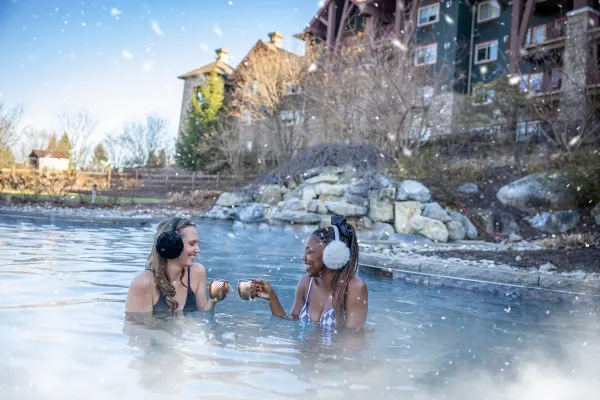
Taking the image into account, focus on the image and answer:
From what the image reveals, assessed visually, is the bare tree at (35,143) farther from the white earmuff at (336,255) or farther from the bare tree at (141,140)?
the white earmuff at (336,255)

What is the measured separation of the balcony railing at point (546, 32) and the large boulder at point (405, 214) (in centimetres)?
1249

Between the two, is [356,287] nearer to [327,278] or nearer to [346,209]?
[327,278]

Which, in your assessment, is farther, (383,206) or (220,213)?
(220,213)

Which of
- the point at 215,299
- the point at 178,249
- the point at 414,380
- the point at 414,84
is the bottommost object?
the point at 414,380

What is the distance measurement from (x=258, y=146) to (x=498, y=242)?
57.9 ft

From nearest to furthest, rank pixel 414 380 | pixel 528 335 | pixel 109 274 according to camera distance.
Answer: pixel 414 380 → pixel 528 335 → pixel 109 274

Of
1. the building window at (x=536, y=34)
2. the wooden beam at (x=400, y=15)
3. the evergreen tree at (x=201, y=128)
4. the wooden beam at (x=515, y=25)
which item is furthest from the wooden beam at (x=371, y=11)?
the evergreen tree at (x=201, y=128)

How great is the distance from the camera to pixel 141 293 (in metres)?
4.16

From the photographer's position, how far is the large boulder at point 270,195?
61.5ft

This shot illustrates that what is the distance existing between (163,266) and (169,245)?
333mm

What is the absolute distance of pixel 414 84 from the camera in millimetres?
19797

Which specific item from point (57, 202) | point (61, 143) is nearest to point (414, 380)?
point (57, 202)

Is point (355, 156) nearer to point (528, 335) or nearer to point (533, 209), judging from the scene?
point (533, 209)

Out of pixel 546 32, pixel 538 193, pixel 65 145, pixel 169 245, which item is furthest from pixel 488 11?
pixel 65 145
